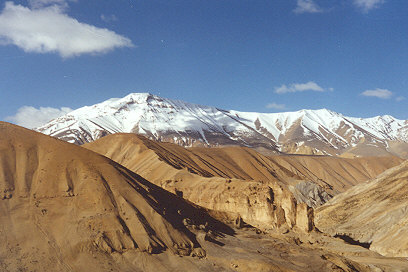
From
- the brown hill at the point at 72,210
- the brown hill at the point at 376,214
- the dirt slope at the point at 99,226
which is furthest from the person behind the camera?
the brown hill at the point at 376,214

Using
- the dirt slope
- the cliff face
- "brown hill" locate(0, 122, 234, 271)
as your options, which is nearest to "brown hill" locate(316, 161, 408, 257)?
the dirt slope

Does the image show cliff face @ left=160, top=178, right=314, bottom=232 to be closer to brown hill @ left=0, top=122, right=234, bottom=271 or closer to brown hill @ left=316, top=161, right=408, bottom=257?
brown hill @ left=316, top=161, right=408, bottom=257

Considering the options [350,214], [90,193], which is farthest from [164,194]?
[350,214]

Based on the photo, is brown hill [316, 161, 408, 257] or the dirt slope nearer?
the dirt slope

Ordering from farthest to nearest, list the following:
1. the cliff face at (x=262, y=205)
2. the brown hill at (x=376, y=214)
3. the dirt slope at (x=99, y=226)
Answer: the cliff face at (x=262, y=205) < the brown hill at (x=376, y=214) < the dirt slope at (x=99, y=226)

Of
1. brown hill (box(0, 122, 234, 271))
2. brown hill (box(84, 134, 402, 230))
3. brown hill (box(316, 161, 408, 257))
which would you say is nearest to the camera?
brown hill (box(0, 122, 234, 271))

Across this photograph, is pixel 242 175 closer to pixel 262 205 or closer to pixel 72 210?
pixel 262 205

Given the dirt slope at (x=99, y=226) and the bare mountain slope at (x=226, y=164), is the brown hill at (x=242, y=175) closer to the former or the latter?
the bare mountain slope at (x=226, y=164)

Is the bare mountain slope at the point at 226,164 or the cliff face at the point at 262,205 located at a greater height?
the bare mountain slope at the point at 226,164

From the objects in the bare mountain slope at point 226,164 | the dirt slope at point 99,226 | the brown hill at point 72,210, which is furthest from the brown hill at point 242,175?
the brown hill at point 72,210
